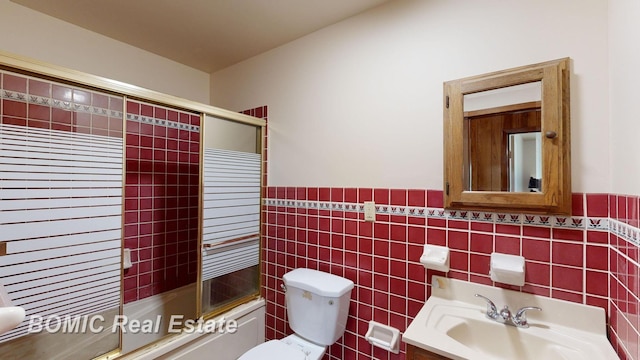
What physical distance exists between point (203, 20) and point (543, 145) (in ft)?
6.60

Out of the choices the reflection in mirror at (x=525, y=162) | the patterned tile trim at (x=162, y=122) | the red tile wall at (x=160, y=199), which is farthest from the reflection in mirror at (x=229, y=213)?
the reflection in mirror at (x=525, y=162)

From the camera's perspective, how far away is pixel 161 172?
226 cm

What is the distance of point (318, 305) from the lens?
5.22ft

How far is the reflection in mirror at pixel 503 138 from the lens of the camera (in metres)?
1.17

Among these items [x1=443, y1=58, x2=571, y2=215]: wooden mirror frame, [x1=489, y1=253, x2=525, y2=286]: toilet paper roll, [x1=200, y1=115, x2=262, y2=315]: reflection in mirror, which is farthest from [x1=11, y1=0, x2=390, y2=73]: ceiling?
[x1=489, y1=253, x2=525, y2=286]: toilet paper roll

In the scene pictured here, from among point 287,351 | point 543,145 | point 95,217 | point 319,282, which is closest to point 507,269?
point 543,145

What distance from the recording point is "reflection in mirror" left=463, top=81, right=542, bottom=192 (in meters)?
1.17

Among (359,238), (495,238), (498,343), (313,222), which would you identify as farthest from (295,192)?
(498,343)

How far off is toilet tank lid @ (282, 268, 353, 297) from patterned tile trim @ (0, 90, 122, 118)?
1.31 meters

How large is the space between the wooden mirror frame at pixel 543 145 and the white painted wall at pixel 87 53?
2.20 metres

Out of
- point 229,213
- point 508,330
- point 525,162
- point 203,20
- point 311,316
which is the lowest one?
point 311,316

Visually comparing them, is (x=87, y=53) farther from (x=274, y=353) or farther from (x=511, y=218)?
(x=511, y=218)

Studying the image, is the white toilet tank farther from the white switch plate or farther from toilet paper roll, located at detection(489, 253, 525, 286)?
toilet paper roll, located at detection(489, 253, 525, 286)

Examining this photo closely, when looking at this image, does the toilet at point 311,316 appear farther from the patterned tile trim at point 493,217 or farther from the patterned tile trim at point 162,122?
the patterned tile trim at point 162,122
